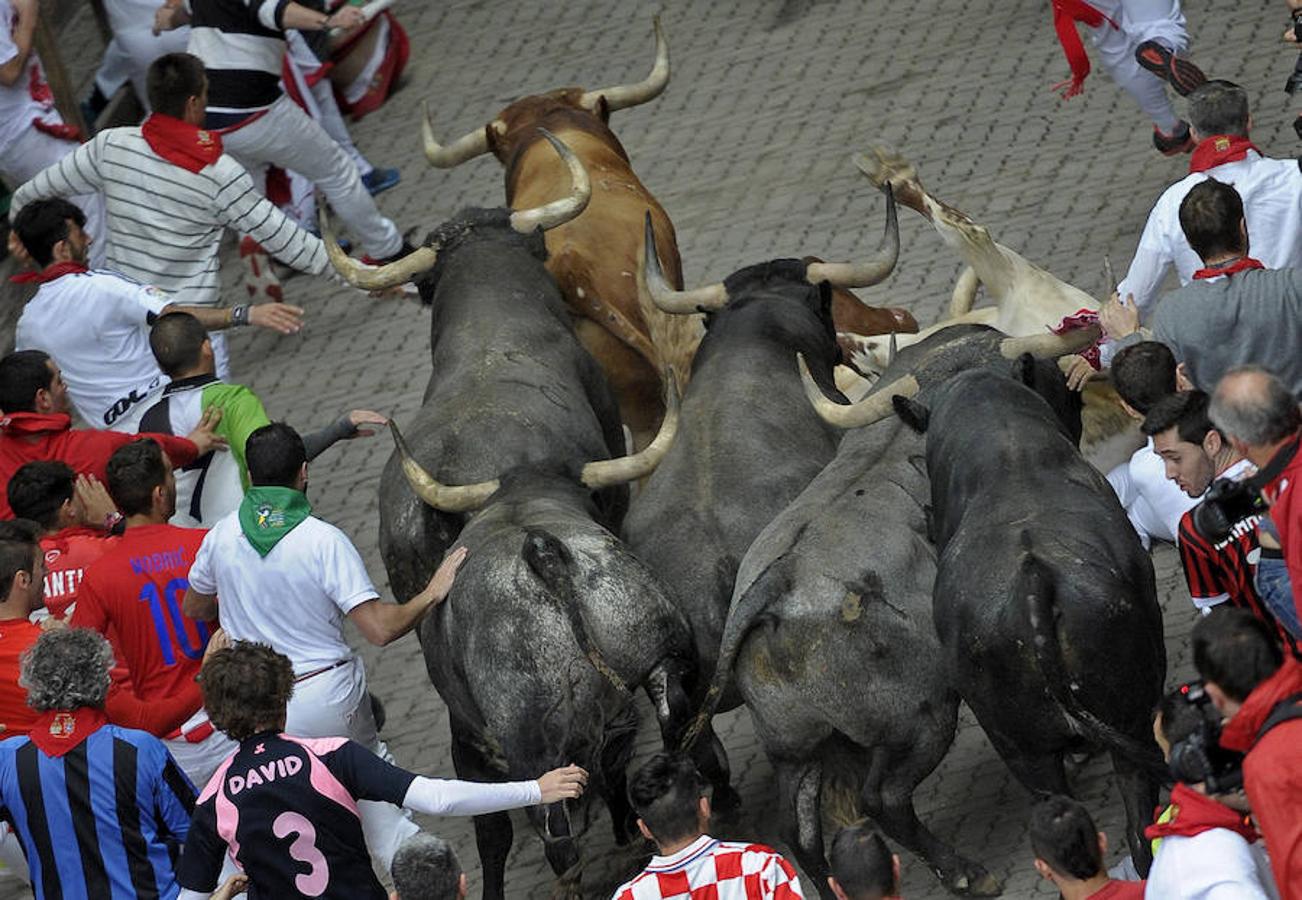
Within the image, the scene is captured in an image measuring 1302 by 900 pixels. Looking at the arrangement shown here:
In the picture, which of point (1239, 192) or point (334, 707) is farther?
point (1239, 192)

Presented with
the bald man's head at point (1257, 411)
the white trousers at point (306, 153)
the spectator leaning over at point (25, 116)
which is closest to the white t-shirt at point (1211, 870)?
the bald man's head at point (1257, 411)

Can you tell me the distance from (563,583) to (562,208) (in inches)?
114

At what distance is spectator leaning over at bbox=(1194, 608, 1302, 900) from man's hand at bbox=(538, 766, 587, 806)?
2048mm

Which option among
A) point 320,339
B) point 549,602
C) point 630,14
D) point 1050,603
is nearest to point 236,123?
point 320,339

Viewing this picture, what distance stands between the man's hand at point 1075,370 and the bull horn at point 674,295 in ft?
5.65

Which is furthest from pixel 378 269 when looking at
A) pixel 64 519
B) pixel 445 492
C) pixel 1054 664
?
pixel 1054 664

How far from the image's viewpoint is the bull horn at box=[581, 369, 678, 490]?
812 cm

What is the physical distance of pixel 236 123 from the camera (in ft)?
42.8

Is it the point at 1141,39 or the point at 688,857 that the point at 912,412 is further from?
the point at 1141,39

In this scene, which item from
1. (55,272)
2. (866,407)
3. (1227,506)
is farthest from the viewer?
(55,272)

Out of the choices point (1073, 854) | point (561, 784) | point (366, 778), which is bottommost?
point (561, 784)

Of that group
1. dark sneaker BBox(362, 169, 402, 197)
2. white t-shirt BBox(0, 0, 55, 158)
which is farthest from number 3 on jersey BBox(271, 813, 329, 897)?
dark sneaker BBox(362, 169, 402, 197)

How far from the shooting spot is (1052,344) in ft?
26.0

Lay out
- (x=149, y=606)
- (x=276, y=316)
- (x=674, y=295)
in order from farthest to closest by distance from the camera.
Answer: (x=276, y=316)
(x=674, y=295)
(x=149, y=606)
